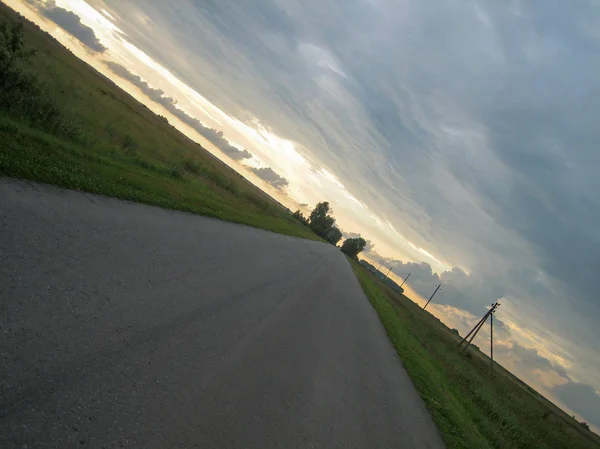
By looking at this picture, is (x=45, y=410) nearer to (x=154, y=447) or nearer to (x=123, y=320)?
(x=154, y=447)

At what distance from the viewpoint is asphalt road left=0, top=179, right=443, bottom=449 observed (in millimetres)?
3305

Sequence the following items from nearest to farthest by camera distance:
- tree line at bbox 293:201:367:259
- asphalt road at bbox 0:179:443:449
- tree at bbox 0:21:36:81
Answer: asphalt road at bbox 0:179:443:449, tree at bbox 0:21:36:81, tree line at bbox 293:201:367:259

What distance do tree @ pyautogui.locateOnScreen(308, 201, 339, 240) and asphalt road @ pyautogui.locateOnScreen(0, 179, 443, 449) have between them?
114050 millimetres

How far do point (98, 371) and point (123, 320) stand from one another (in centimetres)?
121

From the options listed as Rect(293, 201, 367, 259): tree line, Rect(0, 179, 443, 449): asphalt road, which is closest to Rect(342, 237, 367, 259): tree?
Rect(293, 201, 367, 259): tree line

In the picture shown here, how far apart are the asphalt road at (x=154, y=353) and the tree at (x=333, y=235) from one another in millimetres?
119859

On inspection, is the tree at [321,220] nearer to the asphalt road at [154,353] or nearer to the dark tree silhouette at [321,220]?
the dark tree silhouette at [321,220]

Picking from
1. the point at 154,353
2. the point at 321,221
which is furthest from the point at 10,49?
the point at 321,221

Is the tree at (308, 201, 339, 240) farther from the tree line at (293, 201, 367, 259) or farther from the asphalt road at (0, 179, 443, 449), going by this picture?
the asphalt road at (0, 179, 443, 449)

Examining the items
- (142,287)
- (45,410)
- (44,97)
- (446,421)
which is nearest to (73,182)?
(142,287)

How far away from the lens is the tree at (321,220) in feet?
409

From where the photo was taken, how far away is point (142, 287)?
6.17 meters

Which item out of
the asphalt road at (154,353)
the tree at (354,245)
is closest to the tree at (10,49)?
the asphalt road at (154,353)

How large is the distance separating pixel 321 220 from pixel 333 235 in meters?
11.0
